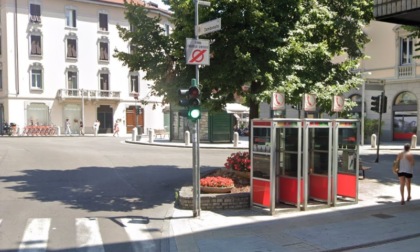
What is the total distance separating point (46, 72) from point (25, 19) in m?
5.63

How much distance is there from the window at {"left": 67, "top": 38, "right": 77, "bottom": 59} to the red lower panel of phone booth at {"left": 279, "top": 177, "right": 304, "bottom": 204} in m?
40.4

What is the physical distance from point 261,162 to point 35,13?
134ft

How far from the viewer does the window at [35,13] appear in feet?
141

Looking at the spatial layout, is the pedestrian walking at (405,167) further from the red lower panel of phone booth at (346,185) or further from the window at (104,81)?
the window at (104,81)

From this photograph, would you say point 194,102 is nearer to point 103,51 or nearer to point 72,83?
point 72,83

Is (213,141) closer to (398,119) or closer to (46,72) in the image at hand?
(398,119)

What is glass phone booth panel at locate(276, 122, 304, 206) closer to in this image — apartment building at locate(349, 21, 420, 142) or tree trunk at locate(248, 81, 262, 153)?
tree trunk at locate(248, 81, 262, 153)

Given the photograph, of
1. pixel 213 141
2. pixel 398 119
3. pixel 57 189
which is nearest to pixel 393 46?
pixel 398 119

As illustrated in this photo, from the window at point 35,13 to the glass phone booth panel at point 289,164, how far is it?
1576 inches

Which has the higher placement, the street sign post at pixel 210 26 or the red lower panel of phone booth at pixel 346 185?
the street sign post at pixel 210 26

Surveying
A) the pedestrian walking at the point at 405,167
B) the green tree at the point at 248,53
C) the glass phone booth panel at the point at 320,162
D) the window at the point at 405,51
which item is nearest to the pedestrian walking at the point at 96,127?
the window at the point at 405,51

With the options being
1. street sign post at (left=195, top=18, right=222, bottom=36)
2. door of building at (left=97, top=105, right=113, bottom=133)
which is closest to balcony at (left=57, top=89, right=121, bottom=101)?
door of building at (left=97, top=105, right=113, bottom=133)

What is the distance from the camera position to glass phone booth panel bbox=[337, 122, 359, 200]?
10.3 metres

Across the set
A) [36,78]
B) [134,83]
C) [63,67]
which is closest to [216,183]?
[36,78]
